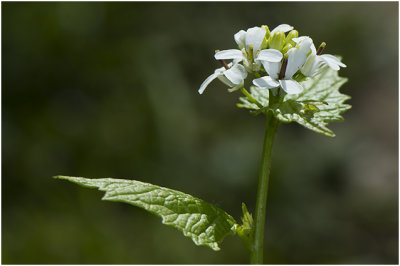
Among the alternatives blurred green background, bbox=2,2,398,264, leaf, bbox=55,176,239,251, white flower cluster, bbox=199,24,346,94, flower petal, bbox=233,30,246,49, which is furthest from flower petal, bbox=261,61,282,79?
blurred green background, bbox=2,2,398,264

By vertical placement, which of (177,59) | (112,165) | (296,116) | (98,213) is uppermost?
(177,59)

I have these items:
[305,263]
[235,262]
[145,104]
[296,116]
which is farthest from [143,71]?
[296,116]

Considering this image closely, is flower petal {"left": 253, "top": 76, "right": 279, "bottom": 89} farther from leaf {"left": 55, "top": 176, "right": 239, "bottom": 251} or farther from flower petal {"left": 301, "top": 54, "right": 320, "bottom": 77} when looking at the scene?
leaf {"left": 55, "top": 176, "right": 239, "bottom": 251}

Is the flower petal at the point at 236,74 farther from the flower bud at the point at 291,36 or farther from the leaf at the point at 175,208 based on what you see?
the leaf at the point at 175,208

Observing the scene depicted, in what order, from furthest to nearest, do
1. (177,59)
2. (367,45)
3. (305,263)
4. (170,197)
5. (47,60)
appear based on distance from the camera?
(367,45)
(177,59)
(47,60)
(305,263)
(170,197)

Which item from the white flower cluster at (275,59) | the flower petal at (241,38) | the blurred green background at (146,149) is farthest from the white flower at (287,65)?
the blurred green background at (146,149)

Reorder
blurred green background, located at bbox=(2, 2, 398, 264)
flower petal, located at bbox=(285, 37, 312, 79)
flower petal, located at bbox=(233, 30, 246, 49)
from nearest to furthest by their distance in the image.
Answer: flower petal, located at bbox=(285, 37, 312, 79)
flower petal, located at bbox=(233, 30, 246, 49)
blurred green background, located at bbox=(2, 2, 398, 264)

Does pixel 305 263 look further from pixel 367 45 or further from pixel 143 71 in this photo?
pixel 367 45

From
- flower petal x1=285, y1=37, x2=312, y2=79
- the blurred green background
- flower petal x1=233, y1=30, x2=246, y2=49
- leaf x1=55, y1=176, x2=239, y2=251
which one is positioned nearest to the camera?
leaf x1=55, y1=176, x2=239, y2=251
